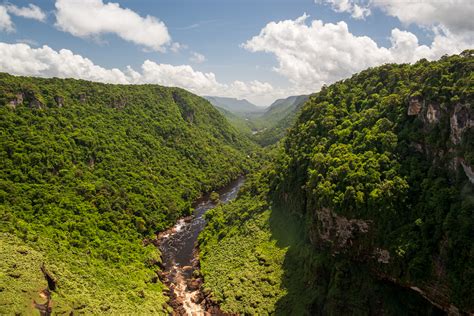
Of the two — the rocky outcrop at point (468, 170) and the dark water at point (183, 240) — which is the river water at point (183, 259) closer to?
the dark water at point (183, 240)

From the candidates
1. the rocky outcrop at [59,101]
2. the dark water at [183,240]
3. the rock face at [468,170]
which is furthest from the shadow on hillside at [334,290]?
the rocky outcrop at [59,101]

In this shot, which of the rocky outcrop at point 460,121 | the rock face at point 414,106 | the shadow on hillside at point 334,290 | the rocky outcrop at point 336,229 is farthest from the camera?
the rock face at point 414,106

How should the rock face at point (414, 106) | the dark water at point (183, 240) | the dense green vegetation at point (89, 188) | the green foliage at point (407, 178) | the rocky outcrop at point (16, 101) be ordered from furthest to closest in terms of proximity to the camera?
the rocky outcrop at point (16, 101)
the dark water at point (183, 240)
the dense green vegetation at point (89, 188)
the rock face at point (414, 106)
the green foliage at point (407, 178)

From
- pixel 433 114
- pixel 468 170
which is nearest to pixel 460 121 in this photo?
pixel 433 114

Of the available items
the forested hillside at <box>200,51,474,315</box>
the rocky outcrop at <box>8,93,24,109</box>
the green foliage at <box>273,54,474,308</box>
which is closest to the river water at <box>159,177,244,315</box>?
the forested hillside at <box>200,51,474,315</box>

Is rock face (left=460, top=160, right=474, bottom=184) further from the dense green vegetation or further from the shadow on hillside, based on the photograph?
the dense green vegetation

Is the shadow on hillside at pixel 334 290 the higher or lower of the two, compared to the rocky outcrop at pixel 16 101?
lower
